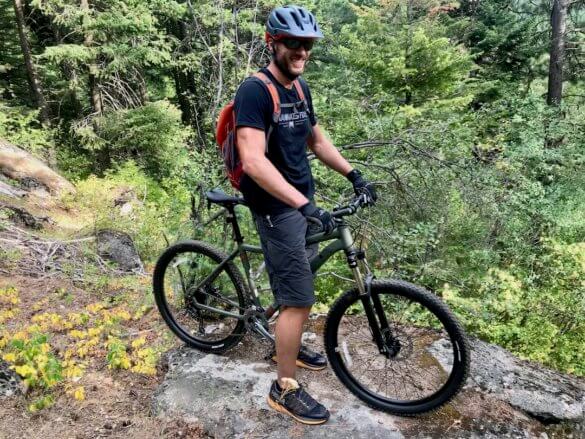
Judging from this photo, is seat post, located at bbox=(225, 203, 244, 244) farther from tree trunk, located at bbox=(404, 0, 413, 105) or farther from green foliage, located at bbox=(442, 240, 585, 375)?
tree trunk, located at bbox=(404, 0, 413, 105)

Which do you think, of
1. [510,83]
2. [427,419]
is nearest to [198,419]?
[427,419]

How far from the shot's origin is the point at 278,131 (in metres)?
2.47

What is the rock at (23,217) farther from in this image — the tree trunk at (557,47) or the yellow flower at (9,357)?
the tree trunk at (557,47)

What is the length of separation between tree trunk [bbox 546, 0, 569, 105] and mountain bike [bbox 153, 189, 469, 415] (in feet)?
40.6

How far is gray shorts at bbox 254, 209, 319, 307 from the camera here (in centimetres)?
258

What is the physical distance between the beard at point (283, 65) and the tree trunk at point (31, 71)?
13.8 metres

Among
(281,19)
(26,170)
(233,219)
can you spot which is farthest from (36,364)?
(26,170)

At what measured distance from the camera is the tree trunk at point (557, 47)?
41.6 ft

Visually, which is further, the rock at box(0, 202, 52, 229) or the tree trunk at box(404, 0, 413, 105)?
the tree trunk at box(404, 0, 413, 105)

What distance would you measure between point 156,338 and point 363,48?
9.81 metres

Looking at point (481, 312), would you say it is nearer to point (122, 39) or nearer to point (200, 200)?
point (200, 200)

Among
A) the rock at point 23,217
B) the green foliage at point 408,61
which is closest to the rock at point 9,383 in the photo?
the rock at point 23,217

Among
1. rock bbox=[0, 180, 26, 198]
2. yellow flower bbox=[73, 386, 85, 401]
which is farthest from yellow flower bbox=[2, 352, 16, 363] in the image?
rock bbox=[0, 180, 26, 198]

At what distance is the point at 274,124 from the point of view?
7.97ft
